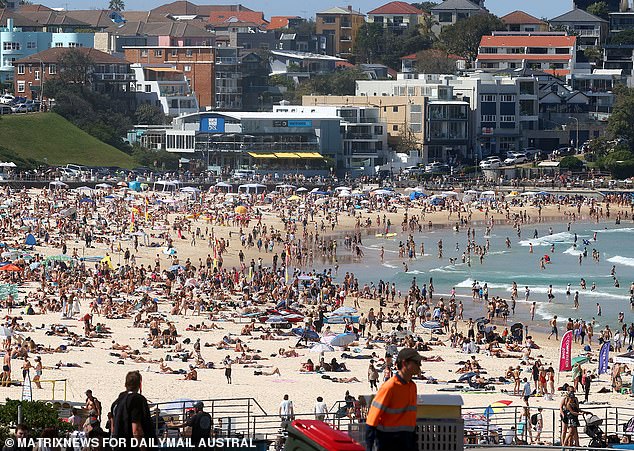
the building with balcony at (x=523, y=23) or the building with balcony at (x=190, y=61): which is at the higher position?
the building with balcony at (x=523, y=23)

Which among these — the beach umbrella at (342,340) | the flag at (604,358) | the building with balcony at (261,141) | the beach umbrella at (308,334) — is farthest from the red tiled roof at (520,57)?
the flag at (604,358)

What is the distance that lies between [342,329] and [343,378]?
6703mm

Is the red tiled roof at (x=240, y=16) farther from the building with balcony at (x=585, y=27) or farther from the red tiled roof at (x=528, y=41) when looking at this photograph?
the red tiled roof at (x=528, y=41)

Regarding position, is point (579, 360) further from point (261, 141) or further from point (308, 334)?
point (261, 141)

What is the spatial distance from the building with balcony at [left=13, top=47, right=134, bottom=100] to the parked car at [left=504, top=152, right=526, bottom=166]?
2615 centimetres

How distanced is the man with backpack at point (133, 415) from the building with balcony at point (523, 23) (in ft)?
364

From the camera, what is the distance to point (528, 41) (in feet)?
352

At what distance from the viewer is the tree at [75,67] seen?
3445 inches

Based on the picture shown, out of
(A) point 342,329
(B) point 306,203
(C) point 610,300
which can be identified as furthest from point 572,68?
(A) point 342,329

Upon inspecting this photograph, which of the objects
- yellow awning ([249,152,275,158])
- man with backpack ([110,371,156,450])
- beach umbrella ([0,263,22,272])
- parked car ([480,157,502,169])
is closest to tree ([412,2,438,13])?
parked car ([480,157,502,169])

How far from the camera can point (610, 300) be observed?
1591 inches

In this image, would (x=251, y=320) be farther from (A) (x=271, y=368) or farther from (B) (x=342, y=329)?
(A) (x=271, y=368)

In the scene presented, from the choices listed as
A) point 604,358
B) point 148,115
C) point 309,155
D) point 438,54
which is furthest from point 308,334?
point 438,54

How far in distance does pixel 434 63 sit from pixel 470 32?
27.6 ft
